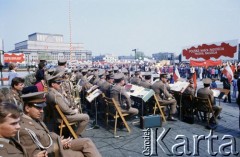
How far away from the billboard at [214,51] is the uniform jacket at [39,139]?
10969 mm

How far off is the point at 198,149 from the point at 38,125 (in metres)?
3.88

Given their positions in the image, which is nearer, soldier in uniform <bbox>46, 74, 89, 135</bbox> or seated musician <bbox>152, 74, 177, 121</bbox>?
soldier in uniform <bbox>46, 74, 89, 135</bbox>

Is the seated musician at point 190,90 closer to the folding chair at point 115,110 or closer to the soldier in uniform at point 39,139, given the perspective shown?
the folding chair at point 115,110

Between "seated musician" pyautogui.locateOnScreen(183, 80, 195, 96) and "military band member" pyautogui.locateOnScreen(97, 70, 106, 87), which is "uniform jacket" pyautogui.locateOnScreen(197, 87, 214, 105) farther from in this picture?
"military band member" pyautogui.locateOnScreen(97, 70, 106, 87)

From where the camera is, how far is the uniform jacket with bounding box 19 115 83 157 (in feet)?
10.3

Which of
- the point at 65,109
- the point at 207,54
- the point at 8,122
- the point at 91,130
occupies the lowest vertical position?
the point at 91,130

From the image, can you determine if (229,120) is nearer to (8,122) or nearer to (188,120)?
(188,120)

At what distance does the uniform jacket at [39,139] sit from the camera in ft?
10.3

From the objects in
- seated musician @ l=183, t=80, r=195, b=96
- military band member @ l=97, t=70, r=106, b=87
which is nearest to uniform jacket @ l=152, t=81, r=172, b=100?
seated musician @ l=183, t=80, r=195, b=96

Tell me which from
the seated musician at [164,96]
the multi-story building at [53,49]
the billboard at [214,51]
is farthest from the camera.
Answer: the multi-story building at [53,49]

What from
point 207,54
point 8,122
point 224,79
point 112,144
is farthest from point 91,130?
point 207,54

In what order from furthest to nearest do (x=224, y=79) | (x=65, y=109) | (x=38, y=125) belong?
(x=224, y=79) → (x=65, y=109) → (x=38, y=125)

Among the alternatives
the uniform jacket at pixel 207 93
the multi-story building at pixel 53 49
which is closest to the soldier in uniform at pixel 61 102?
the uniform jacket at pixel 207 93

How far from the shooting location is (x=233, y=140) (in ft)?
20.0
